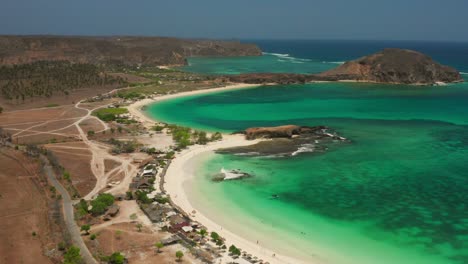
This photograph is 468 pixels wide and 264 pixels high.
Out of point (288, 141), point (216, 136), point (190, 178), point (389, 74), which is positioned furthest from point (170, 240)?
point (389, 74)

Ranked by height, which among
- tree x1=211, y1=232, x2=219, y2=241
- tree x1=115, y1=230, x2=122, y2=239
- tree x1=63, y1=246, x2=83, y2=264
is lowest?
tree x1=115, y1=230, x2=122, y2=239

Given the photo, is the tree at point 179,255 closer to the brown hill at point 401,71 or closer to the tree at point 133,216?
the tree at point 133,216

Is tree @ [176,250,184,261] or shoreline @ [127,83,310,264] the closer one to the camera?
tree @ [176,250,184,261]

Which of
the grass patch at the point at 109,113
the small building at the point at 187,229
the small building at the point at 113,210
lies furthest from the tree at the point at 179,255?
the grass patch at the point at 109,113

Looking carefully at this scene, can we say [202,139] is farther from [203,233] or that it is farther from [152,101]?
[152,101]

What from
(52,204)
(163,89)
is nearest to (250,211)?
(52,204)

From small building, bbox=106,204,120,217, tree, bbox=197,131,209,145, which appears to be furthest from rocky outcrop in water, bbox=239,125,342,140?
small building, bbox=106,204,120,217

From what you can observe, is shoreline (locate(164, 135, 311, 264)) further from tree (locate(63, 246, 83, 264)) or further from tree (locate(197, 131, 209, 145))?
tree (locate(63, 246, 83, 264))
